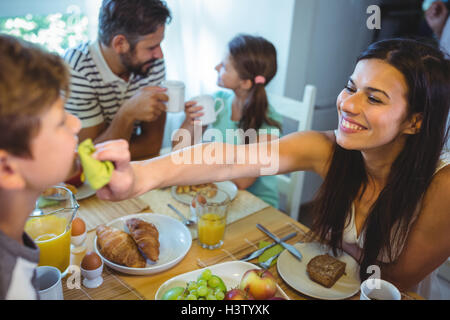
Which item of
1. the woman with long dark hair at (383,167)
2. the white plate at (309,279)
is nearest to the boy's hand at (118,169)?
the woman with long dark hair at (383,167)

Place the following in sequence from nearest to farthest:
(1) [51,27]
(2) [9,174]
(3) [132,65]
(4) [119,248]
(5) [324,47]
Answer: (2) [9,174], (4) [119,248], (3) [132,65], (1) [51,27], (5) [324,47]

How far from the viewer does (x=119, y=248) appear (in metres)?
1.01

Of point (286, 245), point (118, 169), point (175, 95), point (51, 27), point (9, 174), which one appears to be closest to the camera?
point (9, 174)

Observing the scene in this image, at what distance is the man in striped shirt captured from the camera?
5.26 feet

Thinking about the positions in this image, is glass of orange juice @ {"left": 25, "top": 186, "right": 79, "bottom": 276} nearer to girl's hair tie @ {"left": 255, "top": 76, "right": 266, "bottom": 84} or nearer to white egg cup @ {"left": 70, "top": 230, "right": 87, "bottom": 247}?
white egg cup @ {"left": 70, "top": 230, "right": 87, "bottom": 247}

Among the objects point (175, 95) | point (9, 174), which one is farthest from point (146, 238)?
point (175, 95)

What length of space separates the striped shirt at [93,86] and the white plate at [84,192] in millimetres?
410

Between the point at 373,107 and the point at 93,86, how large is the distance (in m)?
1.25

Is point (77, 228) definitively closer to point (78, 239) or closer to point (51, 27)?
point (78, 239)

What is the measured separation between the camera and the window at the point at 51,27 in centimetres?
193

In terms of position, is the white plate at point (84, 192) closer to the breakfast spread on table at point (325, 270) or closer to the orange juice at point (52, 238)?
the orange juice at point (52, 238)

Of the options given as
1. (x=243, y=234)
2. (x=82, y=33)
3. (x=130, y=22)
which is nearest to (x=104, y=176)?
(x=243, y=234)

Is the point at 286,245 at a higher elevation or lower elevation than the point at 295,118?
lower
